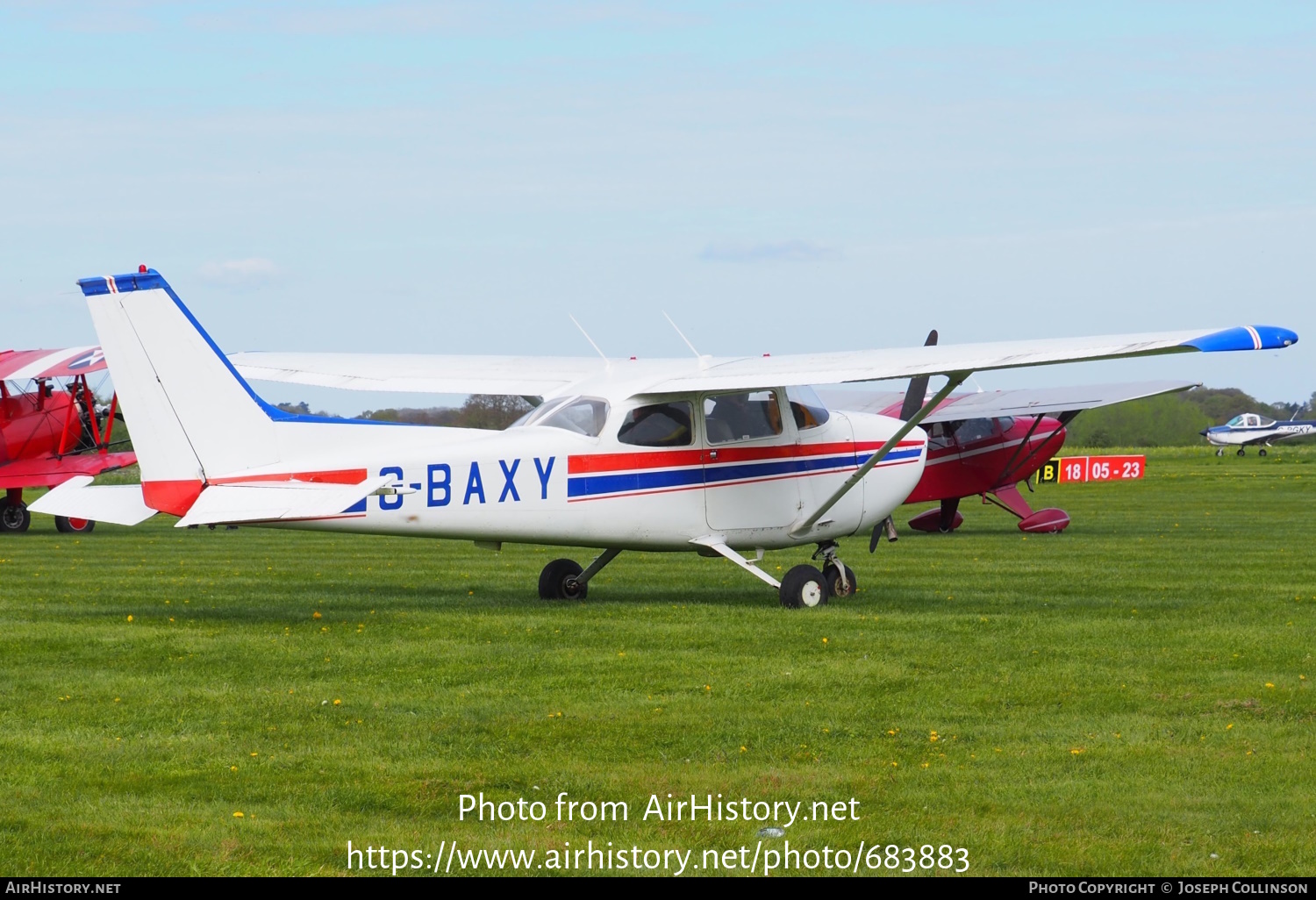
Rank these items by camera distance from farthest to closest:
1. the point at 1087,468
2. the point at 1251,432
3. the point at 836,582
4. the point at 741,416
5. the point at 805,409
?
the point at 1251,432 < the point at 1087,468 < the point at 836,582 < the point at 805,409 < the point at 741,416

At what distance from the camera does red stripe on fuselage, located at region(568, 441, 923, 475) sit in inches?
486

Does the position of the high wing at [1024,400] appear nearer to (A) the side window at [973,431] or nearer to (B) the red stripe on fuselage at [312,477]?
(A) the side window at [973,431]

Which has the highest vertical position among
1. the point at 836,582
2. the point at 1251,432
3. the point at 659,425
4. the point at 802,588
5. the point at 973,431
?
the point at 659,425

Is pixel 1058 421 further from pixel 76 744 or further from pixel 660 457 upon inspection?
pixel 76 744

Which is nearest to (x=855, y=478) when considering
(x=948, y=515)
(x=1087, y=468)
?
(x=948, y=515)

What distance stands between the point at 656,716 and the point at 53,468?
19586mm

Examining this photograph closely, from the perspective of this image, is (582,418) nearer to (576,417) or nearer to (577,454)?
(576,417)

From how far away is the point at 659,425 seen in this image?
1277 cm

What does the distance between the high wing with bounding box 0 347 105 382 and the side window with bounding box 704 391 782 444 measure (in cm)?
1413

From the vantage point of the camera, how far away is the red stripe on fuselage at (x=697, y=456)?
486 inches

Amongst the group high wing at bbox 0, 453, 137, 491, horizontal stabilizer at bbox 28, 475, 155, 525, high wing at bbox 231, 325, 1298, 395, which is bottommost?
high wing at bbox 0, 453, 137, 491

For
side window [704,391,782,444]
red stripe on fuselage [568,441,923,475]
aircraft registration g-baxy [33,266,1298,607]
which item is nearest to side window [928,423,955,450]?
aircraft registration g-baxy [33,266,1298,607]

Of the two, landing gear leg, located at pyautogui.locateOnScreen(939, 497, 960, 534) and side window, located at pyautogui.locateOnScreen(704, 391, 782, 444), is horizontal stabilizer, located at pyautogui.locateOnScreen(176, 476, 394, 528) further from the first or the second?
landing gear leg, located at pyautogui.locateOnScreen(939, 497, 960, 534)
